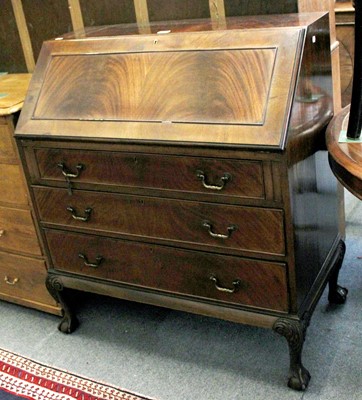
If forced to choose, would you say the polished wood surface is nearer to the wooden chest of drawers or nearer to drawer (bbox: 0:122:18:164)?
the wooden chest of drawers

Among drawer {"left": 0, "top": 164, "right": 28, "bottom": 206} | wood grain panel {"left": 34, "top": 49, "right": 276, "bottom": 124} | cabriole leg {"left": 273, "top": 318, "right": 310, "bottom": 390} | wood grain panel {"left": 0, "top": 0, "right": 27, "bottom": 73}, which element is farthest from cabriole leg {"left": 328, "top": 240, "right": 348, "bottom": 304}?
wood grain panel {"left": 0, "top": 0, "right": 27, "bottom": 73}

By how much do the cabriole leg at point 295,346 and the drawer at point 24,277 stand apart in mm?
1025

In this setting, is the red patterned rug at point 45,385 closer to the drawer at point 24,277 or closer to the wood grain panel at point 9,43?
the drawer at point 24,277

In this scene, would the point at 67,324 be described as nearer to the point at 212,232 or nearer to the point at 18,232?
the point at 18,232

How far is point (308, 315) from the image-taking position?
6.00 ft

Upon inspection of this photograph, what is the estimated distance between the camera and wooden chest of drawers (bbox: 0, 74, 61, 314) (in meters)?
2.12

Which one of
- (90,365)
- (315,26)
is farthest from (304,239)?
(90,365)

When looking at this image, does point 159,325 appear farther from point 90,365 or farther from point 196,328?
point 90,365

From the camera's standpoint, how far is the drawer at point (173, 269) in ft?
5.76

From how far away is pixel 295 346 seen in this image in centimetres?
178

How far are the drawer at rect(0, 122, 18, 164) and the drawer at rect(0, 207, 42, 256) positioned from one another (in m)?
0.22

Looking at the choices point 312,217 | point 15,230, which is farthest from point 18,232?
point 312,217

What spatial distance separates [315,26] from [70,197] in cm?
98

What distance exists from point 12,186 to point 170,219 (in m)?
0.73
